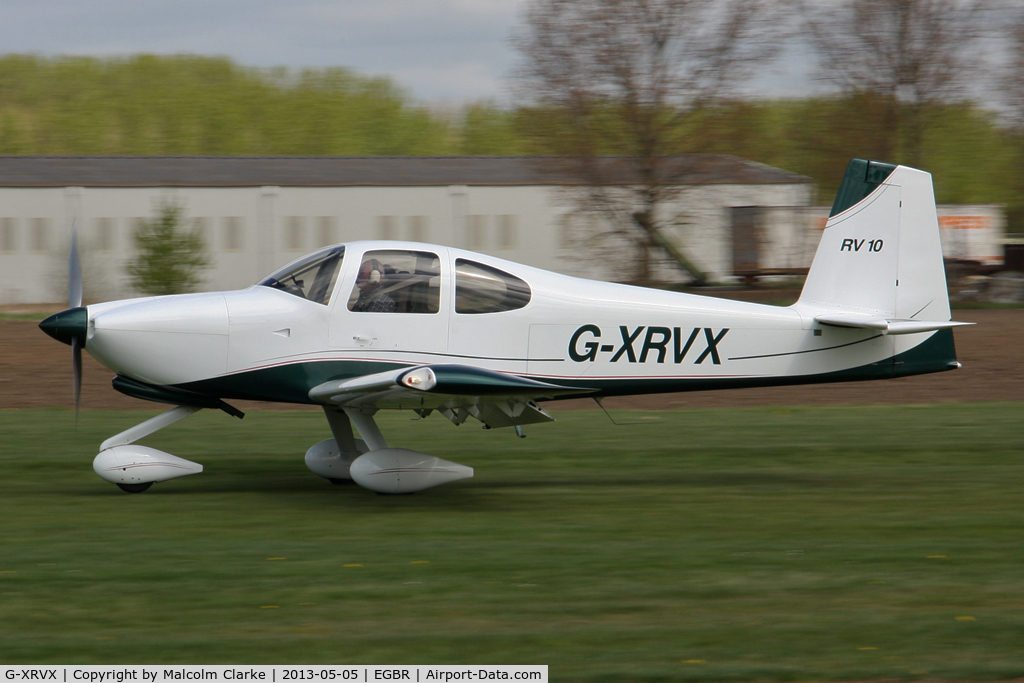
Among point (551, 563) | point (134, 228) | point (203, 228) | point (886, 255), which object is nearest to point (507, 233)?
point (203, 228)

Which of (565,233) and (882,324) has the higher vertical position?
(565,233)

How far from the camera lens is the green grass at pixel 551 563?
4730 millimetres

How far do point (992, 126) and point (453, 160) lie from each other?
61.9ft

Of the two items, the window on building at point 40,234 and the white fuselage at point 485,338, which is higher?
the window on building at point 40,234

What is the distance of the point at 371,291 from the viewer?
7887mm

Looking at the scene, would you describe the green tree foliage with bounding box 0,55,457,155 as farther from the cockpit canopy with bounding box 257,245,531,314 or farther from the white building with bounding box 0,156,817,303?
the cockpit canopy with bounding box 257,245,531,314

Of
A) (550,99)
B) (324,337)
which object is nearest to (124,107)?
(550,99)

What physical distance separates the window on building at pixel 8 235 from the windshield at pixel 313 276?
1107 inches

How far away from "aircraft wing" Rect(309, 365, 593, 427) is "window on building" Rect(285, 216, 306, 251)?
26277 millimetres

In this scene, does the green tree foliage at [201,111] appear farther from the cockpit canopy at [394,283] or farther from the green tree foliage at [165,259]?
the cockpit canopy at [394,283]

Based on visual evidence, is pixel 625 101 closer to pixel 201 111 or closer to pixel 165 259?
pixel 165 259

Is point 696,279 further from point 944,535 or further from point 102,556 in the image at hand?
point 102,556

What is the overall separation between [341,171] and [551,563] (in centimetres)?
3153

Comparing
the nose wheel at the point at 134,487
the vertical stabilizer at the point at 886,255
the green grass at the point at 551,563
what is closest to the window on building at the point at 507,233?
the green grass at the point at 551,563
